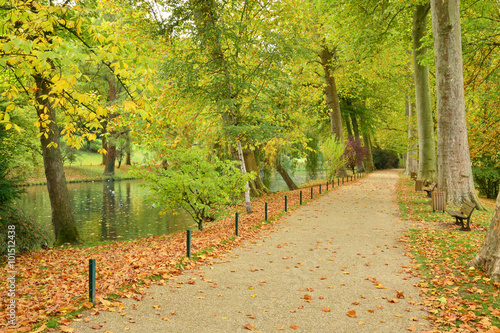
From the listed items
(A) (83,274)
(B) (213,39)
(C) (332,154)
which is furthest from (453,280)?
(C) (332,154)

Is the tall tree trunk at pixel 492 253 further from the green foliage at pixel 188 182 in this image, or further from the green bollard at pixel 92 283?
the green foliage at pixel 188 182

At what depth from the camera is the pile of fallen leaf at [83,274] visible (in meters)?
4.93

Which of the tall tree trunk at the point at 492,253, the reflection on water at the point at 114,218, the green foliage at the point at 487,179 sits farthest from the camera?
the green foliage at the point at 487,179

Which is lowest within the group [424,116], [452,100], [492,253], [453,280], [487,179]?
[453,280]

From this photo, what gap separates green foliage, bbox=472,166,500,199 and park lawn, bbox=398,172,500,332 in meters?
12.0

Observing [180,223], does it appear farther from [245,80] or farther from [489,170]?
[489,170]

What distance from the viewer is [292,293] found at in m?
5.80

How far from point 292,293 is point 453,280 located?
9.12ft

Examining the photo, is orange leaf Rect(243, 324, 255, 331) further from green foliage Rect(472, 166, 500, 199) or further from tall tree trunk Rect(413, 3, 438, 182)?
green foliage Rect(472, 166, 500, 199)

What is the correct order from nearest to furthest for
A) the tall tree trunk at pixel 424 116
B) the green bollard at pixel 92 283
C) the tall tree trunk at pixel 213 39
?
the green bollard at pixel 92 283, the tall tree trunk at pixel 213 39, the tall tree trunk at pixel 424 116

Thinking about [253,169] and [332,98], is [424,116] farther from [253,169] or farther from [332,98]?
[332,98]

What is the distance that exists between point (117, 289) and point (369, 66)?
24.4 metres

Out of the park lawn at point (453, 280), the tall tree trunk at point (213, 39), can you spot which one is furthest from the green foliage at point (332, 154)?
the park lawn at point (453, 280)

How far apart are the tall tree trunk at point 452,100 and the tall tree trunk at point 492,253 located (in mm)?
7206
